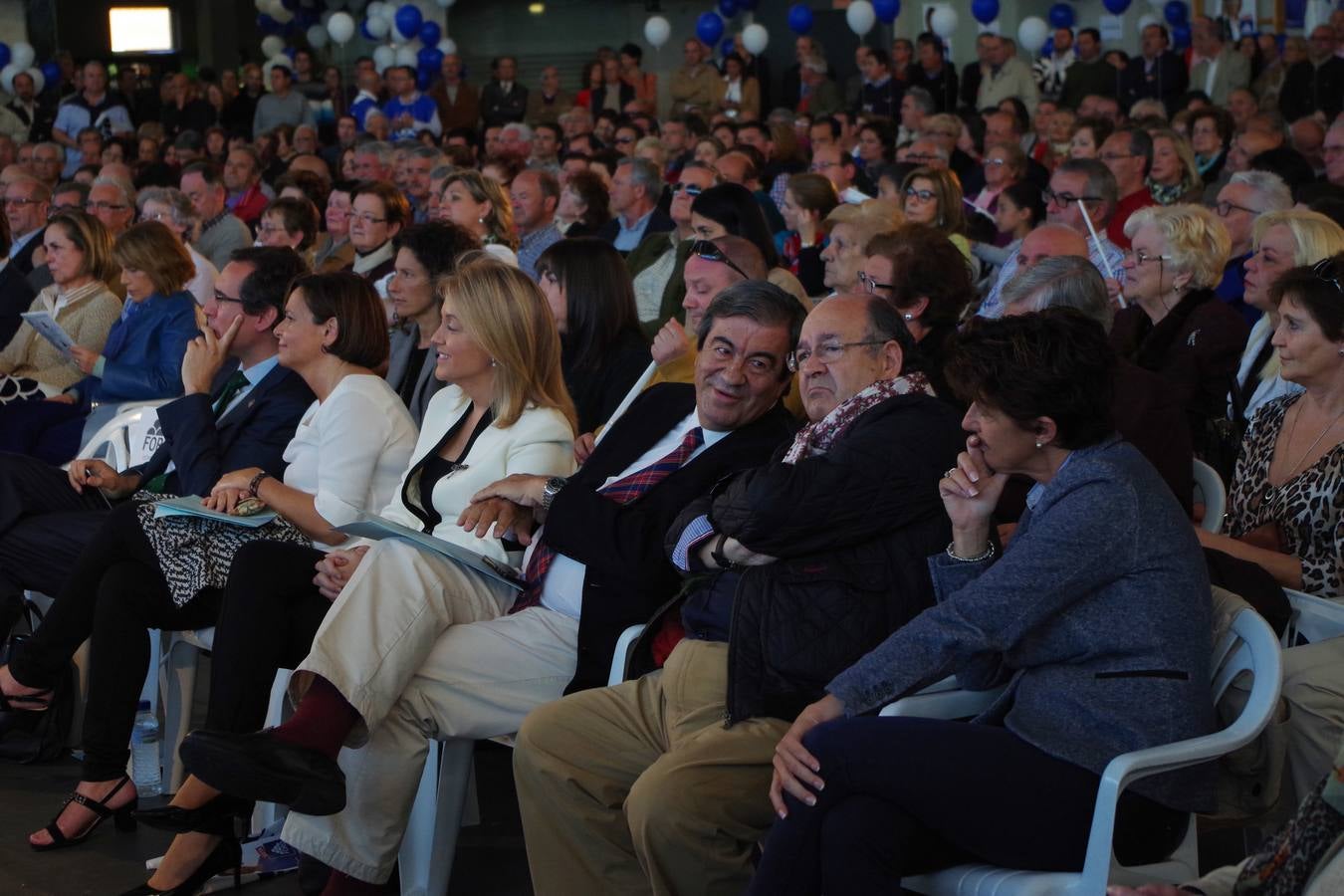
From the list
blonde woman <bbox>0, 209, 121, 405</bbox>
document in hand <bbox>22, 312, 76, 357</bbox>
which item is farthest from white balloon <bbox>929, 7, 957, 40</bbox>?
document in hand <bbox>22, 312, 76, 357</bbox>

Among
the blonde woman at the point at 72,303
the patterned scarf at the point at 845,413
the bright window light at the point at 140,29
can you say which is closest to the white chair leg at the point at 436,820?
the patterned scarf at the point at 845,413

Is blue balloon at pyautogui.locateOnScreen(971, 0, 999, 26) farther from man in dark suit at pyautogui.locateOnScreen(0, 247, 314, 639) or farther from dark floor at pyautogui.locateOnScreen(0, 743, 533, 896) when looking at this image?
dark floor at pyautogui.locateOnScreen(0, 743, 533, 896)

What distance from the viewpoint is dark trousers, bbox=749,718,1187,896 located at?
2283 millimetres

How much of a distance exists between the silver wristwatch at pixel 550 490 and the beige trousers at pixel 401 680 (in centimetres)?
26

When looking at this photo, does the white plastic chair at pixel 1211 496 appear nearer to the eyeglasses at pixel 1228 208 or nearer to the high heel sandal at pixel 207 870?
the high heel sandal at pixel 207 870

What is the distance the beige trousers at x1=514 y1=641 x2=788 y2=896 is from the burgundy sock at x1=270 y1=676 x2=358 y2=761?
15.1 inches

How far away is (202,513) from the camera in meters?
3.57

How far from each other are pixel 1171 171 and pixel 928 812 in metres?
5.84

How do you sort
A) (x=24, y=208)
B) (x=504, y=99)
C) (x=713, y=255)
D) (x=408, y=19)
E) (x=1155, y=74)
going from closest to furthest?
(x=713, y=255) < (x=24, y=208) < (x=1155, y=74) < (x=504, y=99) < (x=408, y=19)

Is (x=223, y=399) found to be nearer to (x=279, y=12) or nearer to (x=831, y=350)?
(x=831, y=350)

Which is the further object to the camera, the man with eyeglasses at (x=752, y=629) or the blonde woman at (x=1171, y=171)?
the blonde woman at (x=1171, y=171)

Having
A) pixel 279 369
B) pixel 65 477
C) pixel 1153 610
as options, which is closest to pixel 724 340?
pixel 1153 610

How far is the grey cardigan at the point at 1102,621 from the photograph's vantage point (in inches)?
90.0

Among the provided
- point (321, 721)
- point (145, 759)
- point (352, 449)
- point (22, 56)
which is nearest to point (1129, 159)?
point (352, 449)
